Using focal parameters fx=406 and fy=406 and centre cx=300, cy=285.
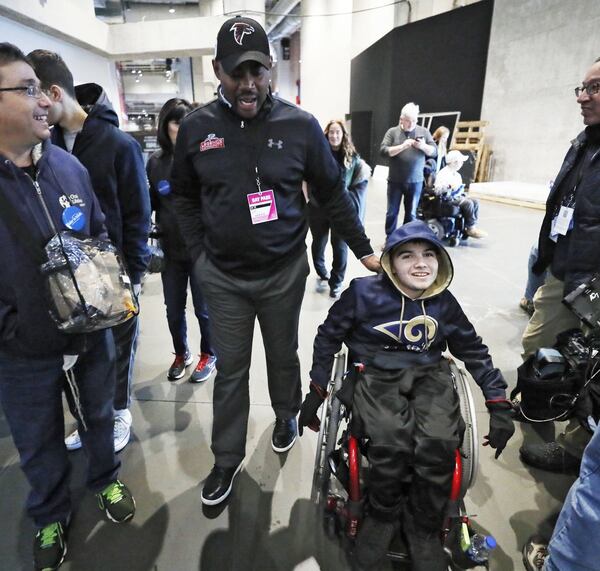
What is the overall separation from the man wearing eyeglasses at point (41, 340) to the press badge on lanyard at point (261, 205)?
0.51 meters

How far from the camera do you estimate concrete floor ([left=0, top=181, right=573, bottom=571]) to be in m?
1.37

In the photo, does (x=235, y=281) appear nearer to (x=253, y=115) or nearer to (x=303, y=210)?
(x=303, y=210)

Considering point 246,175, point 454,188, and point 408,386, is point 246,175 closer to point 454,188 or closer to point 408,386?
point 408,386

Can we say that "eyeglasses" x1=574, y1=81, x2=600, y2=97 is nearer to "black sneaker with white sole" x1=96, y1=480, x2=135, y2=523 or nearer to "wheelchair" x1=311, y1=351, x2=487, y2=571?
"wheelchair" x1=311, y1=351, x2=487, y2=571

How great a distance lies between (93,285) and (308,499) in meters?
1.13

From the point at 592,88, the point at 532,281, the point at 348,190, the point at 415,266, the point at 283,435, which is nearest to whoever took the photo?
the point at 415,266

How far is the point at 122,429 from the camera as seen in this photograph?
1886 millimetres

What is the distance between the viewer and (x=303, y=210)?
1518 millimetres

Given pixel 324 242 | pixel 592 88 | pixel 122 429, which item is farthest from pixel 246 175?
pixel 324 242

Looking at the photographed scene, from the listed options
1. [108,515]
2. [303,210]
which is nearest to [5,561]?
[108,515]

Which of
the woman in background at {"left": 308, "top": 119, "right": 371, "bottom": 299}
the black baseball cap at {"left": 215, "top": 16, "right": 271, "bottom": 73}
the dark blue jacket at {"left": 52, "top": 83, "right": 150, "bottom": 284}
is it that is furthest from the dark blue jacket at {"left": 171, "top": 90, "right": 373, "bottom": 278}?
the woman in background at {"left": 308, "top": 119, "right": 371, "bottom": 299}

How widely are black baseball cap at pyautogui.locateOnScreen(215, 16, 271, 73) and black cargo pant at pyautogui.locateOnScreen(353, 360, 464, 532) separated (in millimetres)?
1071

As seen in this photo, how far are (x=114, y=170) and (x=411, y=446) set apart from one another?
1456 mm

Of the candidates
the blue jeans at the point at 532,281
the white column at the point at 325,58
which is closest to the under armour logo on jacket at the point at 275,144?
the blue jeans at the point at 532,281
